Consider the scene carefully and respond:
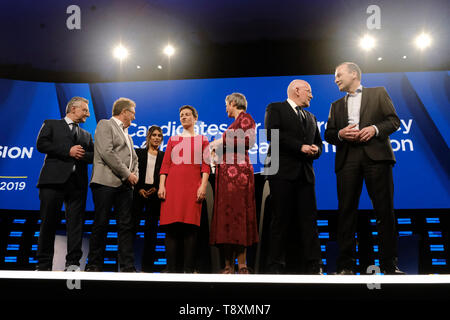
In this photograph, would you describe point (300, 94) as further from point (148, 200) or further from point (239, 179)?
point (148, 200)

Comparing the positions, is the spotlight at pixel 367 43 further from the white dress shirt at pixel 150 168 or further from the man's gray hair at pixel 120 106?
the man's gray hair at pixel 120 106

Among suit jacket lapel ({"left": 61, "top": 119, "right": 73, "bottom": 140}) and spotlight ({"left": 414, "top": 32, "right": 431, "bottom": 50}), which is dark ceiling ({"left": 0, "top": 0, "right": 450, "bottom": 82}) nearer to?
spotlight ({"left": 414, "top": 32, "right": 431, "bottom": 50})

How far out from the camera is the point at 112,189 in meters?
2.95

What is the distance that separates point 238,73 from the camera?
17.9ft

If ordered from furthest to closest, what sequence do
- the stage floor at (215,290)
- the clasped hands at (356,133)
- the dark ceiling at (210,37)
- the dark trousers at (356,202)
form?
the dark ceiling at (210,37), the clasped hands at (356,133), the dark trousers at (356,202), the stage floor at (215,290)

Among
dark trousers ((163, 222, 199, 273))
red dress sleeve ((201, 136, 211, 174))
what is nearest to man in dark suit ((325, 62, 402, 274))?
red dress sleeve ((201, 136, 211, 174))

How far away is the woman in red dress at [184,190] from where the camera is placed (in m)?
2.85

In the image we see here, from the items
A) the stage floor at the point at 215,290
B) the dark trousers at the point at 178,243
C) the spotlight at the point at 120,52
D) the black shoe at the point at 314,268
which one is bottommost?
the stage floor at the point at 215,290

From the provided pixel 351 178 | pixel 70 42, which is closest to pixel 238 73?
pixel 70 42

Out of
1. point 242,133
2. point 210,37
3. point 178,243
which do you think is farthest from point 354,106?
point 210,37

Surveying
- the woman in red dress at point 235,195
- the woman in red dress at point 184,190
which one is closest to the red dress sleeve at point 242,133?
the woman in red dress at point 235,195

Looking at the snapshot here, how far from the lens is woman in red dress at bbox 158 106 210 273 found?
112 inches

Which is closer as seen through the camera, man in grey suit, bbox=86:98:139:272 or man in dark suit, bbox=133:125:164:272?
man in grey suit, bbox=86:98:139:272
